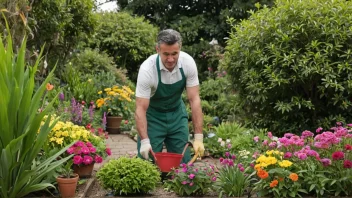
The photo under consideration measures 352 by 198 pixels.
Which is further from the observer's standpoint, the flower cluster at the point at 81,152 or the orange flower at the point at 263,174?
the flower cluster at the point at 81,152

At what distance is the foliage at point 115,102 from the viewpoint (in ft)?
27.8

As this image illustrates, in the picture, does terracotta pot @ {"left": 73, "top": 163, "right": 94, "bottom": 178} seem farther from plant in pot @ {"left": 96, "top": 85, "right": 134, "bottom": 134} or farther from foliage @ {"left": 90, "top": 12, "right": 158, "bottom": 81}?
foliage @ {"left": 90, "top": 12, "right": 158, "bottom": 81}

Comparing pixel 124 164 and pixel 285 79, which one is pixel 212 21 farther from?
pixel 124 164

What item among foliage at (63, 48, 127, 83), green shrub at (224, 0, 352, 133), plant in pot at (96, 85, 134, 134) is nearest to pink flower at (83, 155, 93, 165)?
green shrub at (224, 0, 352, 133)

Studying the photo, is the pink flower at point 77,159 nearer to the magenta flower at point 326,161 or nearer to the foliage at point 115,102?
the magenta flower at point 326,161

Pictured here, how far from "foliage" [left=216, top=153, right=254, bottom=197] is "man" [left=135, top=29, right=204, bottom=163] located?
0.47 metres

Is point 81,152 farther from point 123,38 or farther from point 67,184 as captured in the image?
point 123,38

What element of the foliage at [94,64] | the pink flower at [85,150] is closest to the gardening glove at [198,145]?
the pink flower at [85,150]

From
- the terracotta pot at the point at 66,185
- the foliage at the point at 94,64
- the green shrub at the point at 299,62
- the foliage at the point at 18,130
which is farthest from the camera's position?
the foliage at the point at 94,64

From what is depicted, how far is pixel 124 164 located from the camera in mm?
4059

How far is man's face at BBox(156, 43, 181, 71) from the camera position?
430 cm

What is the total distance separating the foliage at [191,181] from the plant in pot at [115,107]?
174 inches

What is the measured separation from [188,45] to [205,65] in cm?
102

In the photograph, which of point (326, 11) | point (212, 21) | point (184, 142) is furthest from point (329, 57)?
point (212, 21)
